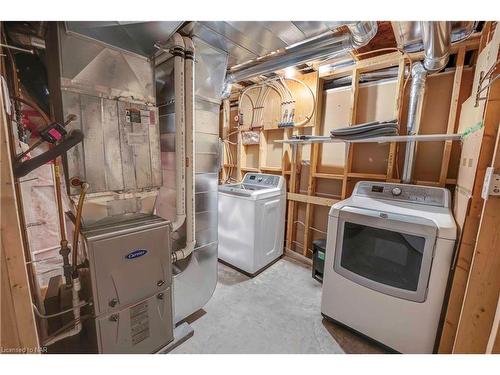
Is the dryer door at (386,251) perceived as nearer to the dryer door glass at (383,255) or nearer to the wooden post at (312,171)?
the dryer door glass at (383,255)

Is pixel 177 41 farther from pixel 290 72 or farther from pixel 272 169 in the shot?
pixel 272 169

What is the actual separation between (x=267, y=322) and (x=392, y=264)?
1094 mm

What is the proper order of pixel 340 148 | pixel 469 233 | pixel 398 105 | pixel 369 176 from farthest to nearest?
pixel 340 148
pixel 369 176
pixel 398 105
pixel 469 233

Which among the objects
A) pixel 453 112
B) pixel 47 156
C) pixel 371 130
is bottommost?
pixel 47 156

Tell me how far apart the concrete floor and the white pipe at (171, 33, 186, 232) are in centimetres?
91

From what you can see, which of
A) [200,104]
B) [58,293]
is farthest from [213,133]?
[58,293]

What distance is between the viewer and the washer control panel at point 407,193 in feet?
5.48

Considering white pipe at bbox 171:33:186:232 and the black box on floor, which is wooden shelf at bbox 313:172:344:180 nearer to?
the black box on floor

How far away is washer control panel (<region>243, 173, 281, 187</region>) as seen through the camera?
2.87 m

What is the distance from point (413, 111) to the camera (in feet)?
6.42

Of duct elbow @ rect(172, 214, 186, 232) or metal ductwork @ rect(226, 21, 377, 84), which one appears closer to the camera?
metal ductwork @ rect(226, 21, 377, 84)

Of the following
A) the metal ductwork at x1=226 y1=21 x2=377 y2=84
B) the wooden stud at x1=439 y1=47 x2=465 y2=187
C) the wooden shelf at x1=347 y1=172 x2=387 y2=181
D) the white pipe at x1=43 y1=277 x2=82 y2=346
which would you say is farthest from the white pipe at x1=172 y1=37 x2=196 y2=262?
the wooden stud at x1=439 y1=47 x2=465 y2=187

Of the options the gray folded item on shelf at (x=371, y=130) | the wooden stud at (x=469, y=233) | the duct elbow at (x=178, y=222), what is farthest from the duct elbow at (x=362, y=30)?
the duct elbow at (x=178, y=222)

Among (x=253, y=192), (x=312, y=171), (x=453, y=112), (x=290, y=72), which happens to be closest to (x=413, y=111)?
(x=453, y=112)
